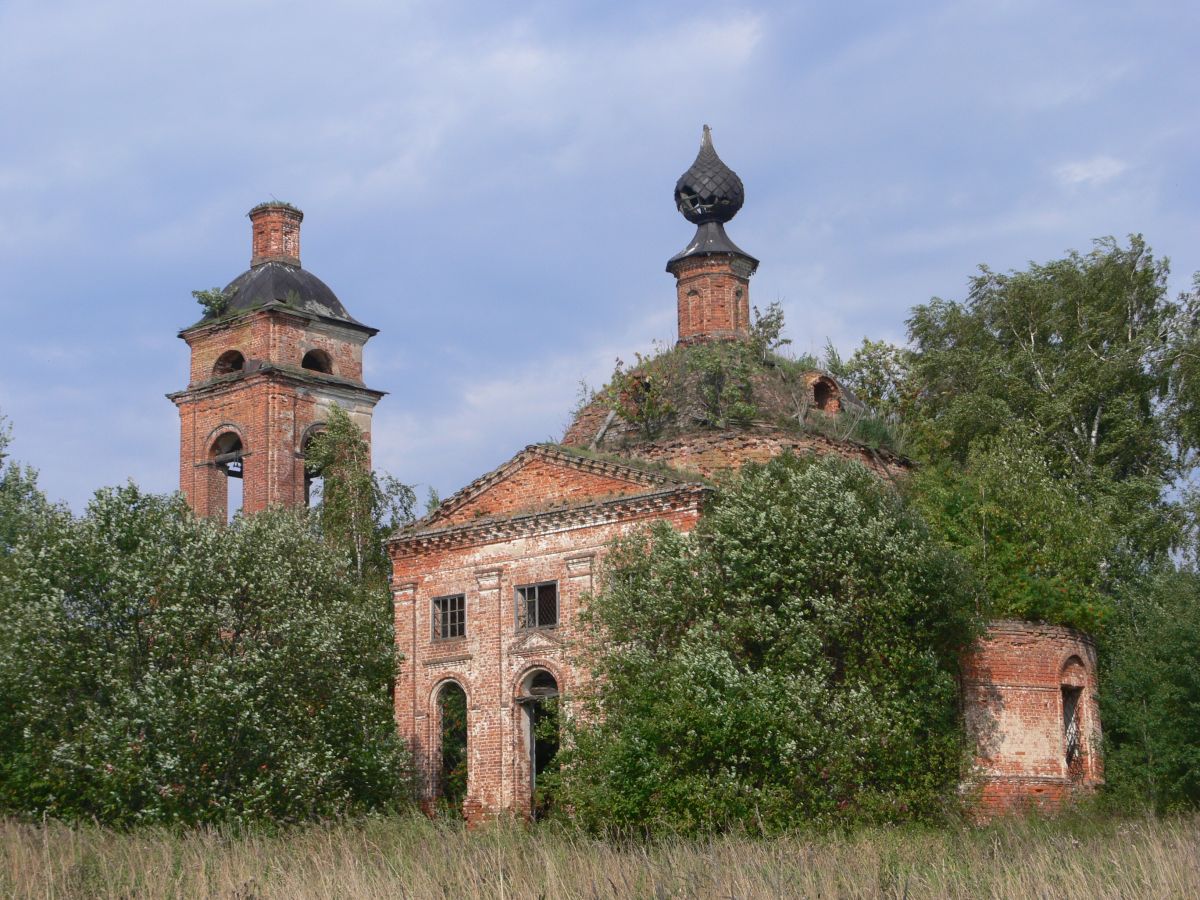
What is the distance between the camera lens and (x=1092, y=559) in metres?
30.0

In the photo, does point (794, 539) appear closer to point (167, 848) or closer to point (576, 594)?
point (576, 594)

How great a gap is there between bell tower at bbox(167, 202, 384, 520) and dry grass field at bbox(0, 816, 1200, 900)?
17.2 meters

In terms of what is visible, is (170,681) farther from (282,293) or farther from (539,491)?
(282,293)

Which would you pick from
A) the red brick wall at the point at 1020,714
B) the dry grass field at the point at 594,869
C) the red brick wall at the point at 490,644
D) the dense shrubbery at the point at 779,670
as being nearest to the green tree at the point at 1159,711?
the red brick wall at the point at 1020,714

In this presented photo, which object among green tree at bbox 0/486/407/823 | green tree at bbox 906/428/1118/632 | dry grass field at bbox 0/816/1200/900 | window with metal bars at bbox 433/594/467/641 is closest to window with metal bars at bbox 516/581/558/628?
window with metal bars at bbox 433/594/467/641

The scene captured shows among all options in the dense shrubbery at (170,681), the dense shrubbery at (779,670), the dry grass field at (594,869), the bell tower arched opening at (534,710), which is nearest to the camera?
the dry grass field at (594,869)

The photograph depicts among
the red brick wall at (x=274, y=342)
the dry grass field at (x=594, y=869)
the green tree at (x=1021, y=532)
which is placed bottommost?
the dry grass field at (x=594, y=869)

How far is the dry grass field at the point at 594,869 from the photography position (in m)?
12.3

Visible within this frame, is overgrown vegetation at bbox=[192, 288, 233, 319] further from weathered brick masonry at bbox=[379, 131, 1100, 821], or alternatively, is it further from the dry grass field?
the dry grass field

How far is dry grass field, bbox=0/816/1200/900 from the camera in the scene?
12258mm

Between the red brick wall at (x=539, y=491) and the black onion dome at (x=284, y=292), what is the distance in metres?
7.82

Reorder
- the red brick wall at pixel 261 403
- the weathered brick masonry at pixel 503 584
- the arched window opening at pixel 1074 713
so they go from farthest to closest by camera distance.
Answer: the red brick wall at pixel 261 403 → the weathered brick masonry at pixel 503 584 → the arched window opening at pixel 1074 713

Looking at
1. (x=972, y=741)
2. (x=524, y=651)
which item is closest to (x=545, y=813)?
(x=524, y=651)

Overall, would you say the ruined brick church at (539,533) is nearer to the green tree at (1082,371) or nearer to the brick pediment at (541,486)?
the brick pediment at (541,486)
